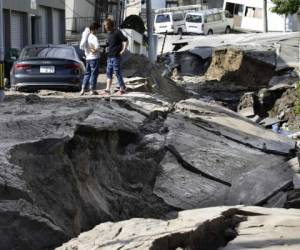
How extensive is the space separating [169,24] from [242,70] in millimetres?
24997

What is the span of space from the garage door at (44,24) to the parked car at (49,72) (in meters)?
18.2

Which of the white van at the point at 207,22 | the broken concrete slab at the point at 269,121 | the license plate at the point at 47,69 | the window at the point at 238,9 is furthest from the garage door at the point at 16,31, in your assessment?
the window at the point at 238,9

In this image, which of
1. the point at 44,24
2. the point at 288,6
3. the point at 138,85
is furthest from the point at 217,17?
the point at 138,85

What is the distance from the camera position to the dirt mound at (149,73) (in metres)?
23.0

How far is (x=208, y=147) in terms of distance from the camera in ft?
38.8

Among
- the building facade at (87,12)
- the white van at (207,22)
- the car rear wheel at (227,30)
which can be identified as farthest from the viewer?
the car rear wheel at (227,30)

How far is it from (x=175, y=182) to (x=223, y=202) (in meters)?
0.75

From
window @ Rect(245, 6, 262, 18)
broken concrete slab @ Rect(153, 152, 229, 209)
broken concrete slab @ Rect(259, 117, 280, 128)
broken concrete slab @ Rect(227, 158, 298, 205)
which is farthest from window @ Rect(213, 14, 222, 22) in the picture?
broken concrete slab @ Rect(153, 152, 229, 209)

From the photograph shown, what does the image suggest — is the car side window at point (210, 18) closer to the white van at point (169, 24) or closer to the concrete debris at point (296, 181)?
the white van at point (169, 24)

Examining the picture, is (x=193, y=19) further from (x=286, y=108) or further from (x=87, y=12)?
(x=286, y=108)

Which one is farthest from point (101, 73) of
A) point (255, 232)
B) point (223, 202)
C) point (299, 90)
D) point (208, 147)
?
point (255, 232)

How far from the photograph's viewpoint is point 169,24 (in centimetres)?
5631

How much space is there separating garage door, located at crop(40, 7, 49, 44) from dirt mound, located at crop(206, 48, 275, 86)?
933 centimetres

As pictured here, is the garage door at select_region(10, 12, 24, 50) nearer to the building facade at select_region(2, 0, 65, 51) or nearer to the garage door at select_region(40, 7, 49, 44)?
the building facade at select_region(2, 0, 65, 51)
